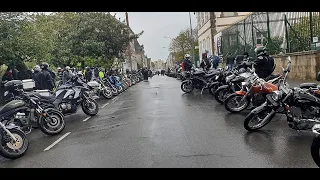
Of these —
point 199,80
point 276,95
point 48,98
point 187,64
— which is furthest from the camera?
point 187,64

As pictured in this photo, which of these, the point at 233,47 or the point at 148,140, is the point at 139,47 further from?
the point at 148,140

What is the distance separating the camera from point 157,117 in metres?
9.67

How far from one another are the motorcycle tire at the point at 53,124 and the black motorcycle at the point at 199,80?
760cm

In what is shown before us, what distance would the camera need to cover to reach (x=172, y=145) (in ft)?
20.8

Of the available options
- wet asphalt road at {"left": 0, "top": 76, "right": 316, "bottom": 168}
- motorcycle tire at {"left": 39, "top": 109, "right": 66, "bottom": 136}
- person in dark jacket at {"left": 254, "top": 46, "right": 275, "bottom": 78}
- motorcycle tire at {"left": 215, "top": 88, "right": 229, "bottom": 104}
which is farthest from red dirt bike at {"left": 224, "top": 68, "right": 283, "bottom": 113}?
motorcycle tire at {"left": 39, "top": 109, "right": 66, "bottom": 136}

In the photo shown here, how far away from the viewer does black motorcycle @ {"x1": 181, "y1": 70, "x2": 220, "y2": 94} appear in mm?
14711

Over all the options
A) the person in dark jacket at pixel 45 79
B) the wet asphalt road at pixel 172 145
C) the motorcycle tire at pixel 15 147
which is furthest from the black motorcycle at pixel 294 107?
the person in dark jacket at pixel 45 79

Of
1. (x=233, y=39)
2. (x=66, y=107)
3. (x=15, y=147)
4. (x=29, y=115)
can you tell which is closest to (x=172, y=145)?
(x=15, y=147)

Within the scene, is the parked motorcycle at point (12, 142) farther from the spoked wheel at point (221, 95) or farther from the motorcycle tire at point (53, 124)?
the spoked wheel at point (221, 95)

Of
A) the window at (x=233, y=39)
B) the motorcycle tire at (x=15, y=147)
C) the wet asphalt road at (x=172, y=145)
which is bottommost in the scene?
the wet asphalt road at (x=172, y=145)

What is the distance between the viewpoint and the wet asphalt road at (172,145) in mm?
5281

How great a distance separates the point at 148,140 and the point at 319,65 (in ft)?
28.9

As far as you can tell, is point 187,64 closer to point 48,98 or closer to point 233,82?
point 233,82

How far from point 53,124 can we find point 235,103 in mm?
4906
